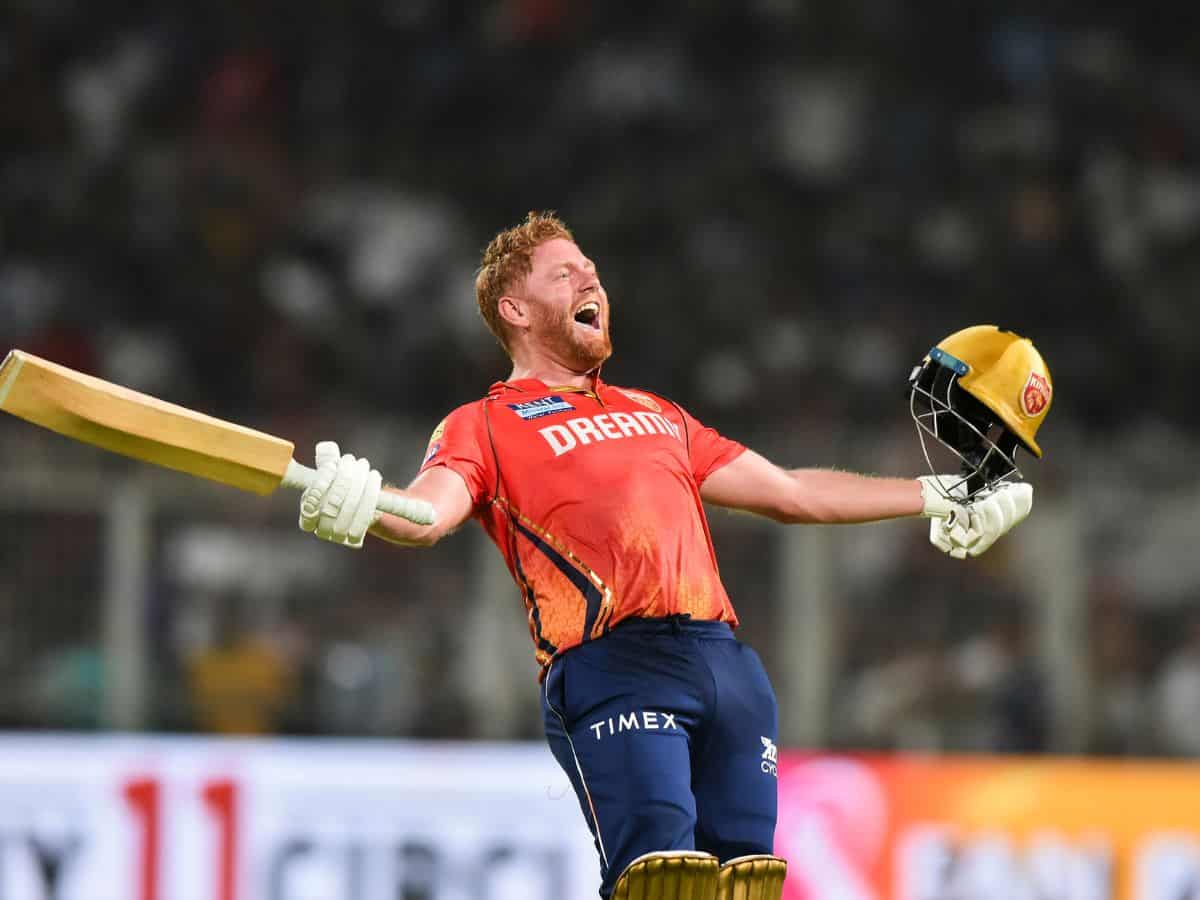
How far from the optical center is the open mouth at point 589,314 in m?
5.11

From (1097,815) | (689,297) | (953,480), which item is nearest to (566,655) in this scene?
(953,480)

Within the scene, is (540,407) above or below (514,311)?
below

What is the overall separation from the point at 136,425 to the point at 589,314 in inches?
57.5

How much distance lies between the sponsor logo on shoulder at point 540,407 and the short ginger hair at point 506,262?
0.31 m

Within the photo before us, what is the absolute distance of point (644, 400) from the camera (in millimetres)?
5207

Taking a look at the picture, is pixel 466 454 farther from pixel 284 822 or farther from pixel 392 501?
pixel 284 822

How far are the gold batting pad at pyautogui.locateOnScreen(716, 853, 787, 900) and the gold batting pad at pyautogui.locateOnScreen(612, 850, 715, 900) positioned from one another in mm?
144

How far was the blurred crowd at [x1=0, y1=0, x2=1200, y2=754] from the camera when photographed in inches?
426

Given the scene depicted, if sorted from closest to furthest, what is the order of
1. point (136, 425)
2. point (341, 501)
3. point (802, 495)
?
point (136, 425) < point (341, 501) < point (802, 495)

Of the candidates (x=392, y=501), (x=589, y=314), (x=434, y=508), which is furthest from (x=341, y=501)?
(x=589, y=314)

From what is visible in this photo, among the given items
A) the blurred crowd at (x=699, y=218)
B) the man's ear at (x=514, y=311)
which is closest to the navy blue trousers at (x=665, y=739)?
the man's ear at (x=514, y=311)

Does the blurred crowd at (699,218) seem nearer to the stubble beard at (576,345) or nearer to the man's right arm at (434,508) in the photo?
the stubble beard at (576,345)

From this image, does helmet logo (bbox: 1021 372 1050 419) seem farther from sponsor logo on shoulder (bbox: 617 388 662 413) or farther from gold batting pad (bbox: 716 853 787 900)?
gold batting pad (bbox: 716 853 787 900)

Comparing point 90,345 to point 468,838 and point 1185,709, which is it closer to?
point 468,838
